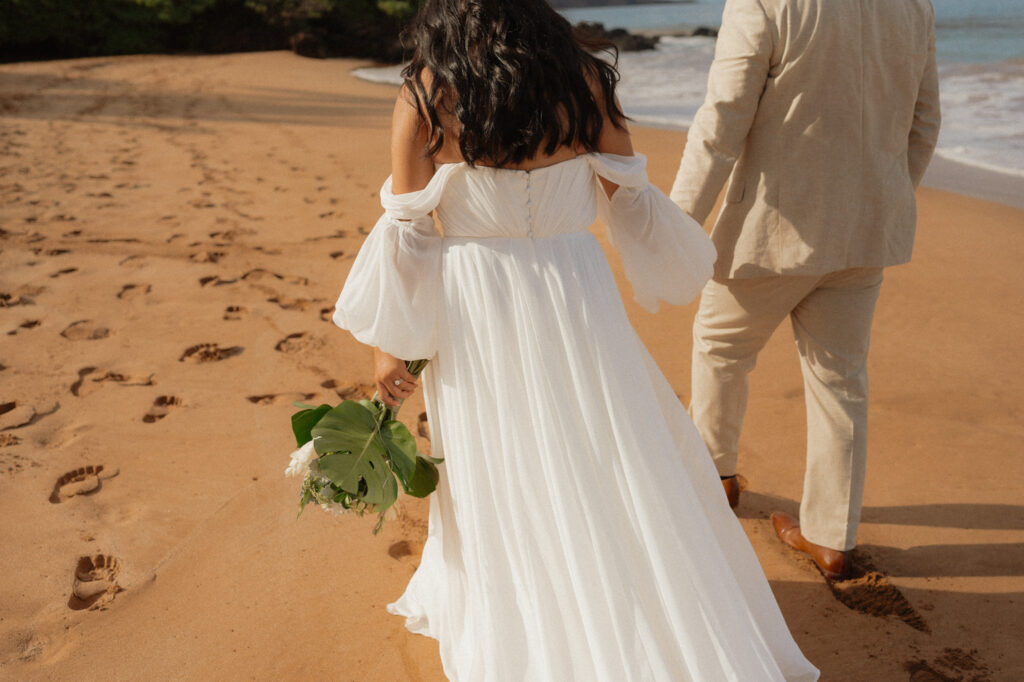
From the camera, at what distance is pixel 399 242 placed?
181 centimetres

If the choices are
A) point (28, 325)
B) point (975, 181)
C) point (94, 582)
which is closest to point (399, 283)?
point (94, 582)

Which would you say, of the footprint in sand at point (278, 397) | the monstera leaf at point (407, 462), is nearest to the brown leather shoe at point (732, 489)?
the monstera leaf at point (407, 462)

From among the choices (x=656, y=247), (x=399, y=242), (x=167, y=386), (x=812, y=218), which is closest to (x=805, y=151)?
(x=812, y=218)

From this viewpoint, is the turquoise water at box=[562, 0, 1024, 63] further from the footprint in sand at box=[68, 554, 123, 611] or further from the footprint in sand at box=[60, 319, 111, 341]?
the footprint in sand at box=[68, 554, 123, 611]

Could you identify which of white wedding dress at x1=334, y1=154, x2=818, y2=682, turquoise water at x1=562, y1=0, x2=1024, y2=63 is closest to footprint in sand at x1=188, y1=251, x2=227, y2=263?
white wedding dress at x1=334, y1=154, x2=818, y2=682

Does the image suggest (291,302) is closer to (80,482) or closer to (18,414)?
(18,414)

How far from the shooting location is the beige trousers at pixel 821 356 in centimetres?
242

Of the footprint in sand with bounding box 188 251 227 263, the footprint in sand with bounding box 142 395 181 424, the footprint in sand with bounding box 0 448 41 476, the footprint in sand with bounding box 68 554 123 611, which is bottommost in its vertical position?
the footprint in sand with bounding box 68 554 123 611

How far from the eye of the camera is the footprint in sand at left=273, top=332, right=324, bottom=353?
4.28m

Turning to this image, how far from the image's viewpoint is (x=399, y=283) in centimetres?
180

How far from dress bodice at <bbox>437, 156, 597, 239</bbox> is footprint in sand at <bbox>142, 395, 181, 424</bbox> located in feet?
7.77

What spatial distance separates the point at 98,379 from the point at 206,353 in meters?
0.55

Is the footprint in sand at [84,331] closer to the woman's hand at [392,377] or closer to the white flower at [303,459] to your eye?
the white flower at [303,459]

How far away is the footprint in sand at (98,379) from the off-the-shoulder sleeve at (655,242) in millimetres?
2844
